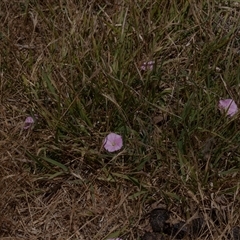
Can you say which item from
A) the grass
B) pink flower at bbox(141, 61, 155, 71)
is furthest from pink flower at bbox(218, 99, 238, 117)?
pink flower at bbox(141, 61, 155, 71)

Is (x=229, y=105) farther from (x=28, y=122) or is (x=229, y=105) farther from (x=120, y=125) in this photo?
(x=28, y=122)

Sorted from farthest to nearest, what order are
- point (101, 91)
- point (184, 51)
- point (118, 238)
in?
point (184, 51)
point (101, 91)
point (118, 238)

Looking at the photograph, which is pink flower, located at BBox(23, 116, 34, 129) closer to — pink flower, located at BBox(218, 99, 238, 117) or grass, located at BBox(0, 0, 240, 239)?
grass, located at BBox(0, 0, 240, 239)

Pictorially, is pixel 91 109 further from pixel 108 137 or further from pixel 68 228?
pixel 68 228

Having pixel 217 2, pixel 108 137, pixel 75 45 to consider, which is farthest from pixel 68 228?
pixel 217 2

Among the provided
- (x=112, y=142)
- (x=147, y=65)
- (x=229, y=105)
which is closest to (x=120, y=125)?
(x=112, y=142)

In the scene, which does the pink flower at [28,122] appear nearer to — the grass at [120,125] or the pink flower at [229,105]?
the grass at [120,125]
